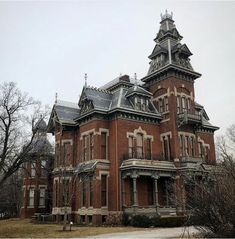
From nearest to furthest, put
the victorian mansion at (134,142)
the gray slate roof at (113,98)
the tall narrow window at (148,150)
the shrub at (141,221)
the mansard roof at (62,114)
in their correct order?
the shrub at (141,221), the victorian mansion at (134,142), the gray slate roof at (113,98), the tall narrow window at (148,150), the mansard roof at (62,114)

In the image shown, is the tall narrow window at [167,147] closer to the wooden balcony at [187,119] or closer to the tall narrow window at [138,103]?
the wooden balcony at [187,119]

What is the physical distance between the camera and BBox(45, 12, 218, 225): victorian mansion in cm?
3247

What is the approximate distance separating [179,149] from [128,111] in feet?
23.0

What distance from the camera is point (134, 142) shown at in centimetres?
3519

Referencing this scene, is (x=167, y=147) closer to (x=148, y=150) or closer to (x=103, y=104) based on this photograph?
(x=148, y=150)

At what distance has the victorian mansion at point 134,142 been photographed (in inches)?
1278

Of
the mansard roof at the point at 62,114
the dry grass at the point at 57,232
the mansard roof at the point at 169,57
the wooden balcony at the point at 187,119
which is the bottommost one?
the dry grass at the point at 57,232

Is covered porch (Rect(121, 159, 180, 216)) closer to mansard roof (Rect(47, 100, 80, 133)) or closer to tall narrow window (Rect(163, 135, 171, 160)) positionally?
tall narrow window (Rect(163, 135, 171, 160))

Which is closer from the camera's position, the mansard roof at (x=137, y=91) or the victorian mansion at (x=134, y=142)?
the victorian mansion at (x=134, y=142)

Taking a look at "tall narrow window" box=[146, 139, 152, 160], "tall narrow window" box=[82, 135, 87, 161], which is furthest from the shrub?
"tall narrow window" box=[82, 135, 87, 161]

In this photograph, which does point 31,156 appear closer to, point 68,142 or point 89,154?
point 89,154

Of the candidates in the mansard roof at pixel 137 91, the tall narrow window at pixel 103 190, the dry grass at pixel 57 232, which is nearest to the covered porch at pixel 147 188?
the tall narrow window at pixel 103 190

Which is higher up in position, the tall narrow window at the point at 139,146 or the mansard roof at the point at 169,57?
the mansard roof at the point at 169,57

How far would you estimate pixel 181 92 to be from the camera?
38281 millimetres
